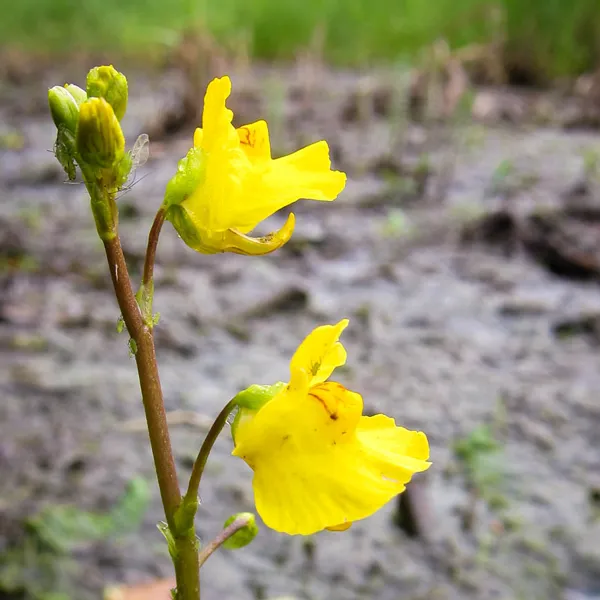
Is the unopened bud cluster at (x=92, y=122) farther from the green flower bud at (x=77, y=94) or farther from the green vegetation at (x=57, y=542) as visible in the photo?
the green vegetation at (x=57, y=542)

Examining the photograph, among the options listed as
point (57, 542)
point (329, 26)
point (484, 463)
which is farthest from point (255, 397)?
point (329, 26)

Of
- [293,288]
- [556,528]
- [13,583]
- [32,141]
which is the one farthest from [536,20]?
[13,583]

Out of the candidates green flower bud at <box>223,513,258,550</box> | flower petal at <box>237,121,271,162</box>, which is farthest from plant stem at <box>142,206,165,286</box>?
green flower bud at <box>223,513,258,550</box>

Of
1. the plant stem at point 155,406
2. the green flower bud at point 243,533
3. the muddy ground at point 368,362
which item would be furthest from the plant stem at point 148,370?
the muddy ground at point 368,362

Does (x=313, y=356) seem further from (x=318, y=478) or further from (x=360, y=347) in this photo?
(x=360, y=347)

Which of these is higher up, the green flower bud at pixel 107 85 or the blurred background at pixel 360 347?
the green flower bud at pixel 107 85

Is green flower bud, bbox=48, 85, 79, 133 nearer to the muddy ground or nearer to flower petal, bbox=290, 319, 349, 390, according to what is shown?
flower petal, bbox=290, 319, 349, 390
